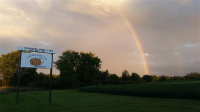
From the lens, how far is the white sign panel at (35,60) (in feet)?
42.8

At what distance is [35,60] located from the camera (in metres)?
13.4

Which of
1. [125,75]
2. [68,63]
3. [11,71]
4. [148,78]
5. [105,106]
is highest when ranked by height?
[68,63]

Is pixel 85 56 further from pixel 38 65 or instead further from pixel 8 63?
pixel 38 65

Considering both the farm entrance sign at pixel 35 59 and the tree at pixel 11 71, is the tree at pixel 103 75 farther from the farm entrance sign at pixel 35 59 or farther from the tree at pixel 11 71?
the farm entrance sign at pixel 35 59

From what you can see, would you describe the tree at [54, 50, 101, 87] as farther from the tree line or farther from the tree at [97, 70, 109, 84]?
the tree at [97, 70, 109, 84]

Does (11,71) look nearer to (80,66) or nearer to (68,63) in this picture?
(68,63)

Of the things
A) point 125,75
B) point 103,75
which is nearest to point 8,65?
point 103,75

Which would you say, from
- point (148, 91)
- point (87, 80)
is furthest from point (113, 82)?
point (148, 91)

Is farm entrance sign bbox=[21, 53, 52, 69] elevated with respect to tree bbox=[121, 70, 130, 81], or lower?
elevated

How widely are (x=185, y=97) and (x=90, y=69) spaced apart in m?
45.0

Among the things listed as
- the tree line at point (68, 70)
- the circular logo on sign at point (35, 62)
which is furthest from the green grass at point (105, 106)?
the tree line at point (68, 70)

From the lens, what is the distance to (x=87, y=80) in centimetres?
5719

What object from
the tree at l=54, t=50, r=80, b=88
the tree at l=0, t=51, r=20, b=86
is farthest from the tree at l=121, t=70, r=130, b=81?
the tree at l=0, t=51, r=20, b=86

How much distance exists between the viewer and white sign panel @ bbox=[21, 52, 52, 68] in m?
13.0
